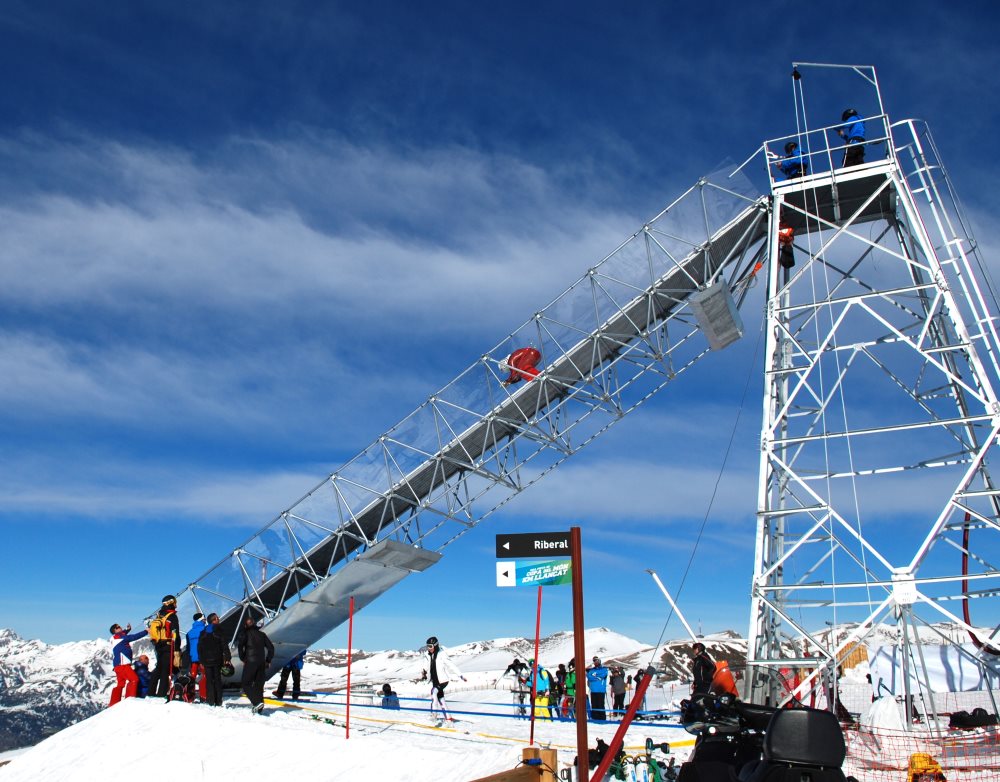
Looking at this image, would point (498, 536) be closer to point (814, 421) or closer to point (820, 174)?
point (814, 421)

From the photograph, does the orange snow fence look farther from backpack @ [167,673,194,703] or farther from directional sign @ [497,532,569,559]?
backpack @ [167,673,194,703]

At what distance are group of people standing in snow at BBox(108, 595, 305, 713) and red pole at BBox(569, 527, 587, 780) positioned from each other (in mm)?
8379

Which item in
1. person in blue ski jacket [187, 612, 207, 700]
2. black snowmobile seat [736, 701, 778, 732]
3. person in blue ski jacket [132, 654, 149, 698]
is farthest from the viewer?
person in blue ski jacket [132, 654, 149, 698]

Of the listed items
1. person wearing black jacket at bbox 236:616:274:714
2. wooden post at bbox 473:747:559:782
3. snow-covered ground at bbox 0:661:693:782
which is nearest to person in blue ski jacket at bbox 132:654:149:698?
snow-covered ground at bbox 0:661:693:782

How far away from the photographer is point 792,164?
15.9 meters

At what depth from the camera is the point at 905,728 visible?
11.2 m

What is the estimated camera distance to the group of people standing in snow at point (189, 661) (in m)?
13.9

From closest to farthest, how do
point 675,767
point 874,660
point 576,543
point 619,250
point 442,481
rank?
1. point 576,543
2. point 675,767
3. point 619,250
4. point 442,481
5. point 874,660

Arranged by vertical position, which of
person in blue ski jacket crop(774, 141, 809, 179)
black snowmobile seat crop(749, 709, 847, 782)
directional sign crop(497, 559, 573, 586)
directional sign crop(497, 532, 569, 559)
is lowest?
black snowmobile seat crop(749, 709, 847, 782)

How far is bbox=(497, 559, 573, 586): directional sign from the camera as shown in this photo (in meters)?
8.27

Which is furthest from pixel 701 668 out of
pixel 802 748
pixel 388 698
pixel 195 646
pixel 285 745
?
pixel 802 748

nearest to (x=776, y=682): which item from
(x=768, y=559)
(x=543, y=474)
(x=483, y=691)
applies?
(x=768, y=559)

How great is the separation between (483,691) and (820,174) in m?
20.9

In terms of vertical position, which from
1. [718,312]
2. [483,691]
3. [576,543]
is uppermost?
[718,312]
